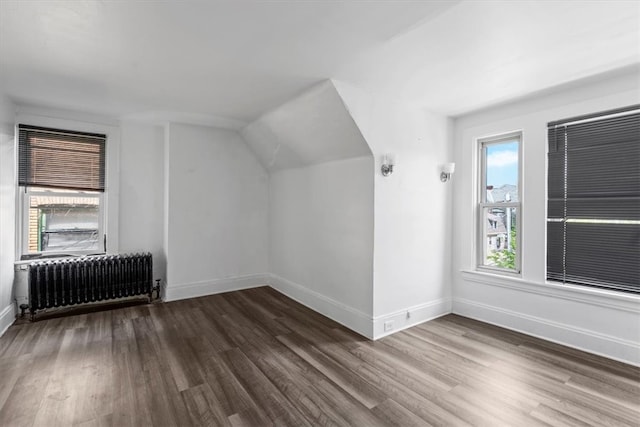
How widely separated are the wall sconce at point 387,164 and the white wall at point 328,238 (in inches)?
5.2

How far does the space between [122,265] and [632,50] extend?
5751mm

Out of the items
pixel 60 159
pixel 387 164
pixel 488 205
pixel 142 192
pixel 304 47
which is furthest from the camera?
pixel 142 192

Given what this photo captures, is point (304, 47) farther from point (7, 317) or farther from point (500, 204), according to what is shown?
point (7, 317)

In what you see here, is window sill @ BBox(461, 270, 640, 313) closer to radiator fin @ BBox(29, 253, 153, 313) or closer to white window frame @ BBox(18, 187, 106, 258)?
radiator fin @ BBox(29, 253, 153, 313)

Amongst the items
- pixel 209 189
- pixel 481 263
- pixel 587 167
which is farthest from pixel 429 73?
pixel 209 189

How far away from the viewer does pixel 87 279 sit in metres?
3.88

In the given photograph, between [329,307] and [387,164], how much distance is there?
6.17 feet

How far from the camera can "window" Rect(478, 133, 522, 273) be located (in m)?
3.49

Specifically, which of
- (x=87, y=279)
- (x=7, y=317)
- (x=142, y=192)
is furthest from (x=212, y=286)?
(x=7, y=317)

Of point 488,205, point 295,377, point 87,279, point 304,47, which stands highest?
point 304,47

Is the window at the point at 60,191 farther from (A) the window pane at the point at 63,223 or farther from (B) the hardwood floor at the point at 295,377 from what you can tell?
(B) the hardwood floor at the point at 295,377

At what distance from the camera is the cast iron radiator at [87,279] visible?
3.64 m

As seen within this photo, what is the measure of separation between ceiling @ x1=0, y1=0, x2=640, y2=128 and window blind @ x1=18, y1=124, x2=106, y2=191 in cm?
62

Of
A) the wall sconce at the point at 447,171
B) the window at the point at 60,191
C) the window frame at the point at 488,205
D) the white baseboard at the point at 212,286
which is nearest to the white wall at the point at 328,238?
the white baseboard at the point at 212,286
